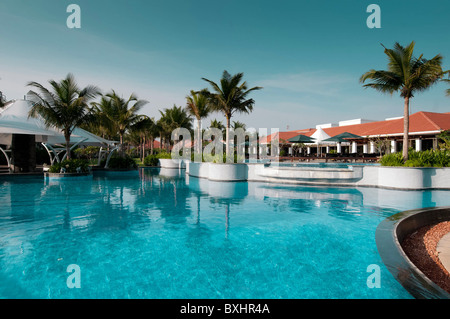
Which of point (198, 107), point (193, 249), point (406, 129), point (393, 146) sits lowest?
point (193, 249)

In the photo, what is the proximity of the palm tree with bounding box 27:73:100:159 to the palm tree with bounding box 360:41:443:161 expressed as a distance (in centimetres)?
1779

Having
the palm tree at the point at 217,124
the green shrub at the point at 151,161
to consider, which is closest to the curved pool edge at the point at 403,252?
the green shrub at the point at 151,161

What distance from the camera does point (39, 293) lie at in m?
3.11

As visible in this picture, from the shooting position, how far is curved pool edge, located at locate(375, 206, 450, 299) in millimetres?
2802

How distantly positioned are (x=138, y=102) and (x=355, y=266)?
76.7ft

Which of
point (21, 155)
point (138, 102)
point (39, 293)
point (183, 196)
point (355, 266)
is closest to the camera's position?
point (39, 293)

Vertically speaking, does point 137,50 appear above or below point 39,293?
above

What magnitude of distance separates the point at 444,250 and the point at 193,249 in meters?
4.63

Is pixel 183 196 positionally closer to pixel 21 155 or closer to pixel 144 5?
pixel 144 5

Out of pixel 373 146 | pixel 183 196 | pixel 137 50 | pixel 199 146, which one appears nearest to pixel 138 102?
pixel 199 146

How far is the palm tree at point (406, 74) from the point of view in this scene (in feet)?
38.8

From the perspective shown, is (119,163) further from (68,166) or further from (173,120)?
(173,120)

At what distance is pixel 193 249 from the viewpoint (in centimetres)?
454

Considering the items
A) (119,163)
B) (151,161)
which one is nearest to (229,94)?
(119,163)
